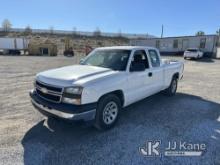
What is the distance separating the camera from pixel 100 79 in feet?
12.6

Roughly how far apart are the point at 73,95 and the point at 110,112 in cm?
110

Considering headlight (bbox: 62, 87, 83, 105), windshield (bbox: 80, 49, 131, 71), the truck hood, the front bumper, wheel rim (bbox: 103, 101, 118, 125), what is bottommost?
wheel rim (bbox: 103, 101, 118, 125)

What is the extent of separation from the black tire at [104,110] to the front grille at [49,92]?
794 mm

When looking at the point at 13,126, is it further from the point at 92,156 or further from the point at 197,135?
the point at 197,135

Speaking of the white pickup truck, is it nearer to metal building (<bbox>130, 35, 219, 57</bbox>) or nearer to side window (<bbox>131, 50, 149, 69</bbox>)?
side window (<bbox>131, 50, 149, 69</bbox>)

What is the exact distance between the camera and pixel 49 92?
3.87m

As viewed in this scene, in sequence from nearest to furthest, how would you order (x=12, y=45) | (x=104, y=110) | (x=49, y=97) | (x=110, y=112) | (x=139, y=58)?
(x=49, y=97) → (x=104, y=110) → (x=110, y=112) → (x=139, y=58) → (x=12, y=45)

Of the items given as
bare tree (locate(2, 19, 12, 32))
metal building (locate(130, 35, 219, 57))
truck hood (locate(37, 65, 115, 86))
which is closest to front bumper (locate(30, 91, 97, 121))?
truck hood (locate(37, 65, 115, 86))

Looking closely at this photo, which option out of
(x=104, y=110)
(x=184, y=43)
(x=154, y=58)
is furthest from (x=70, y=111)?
(x=184, y=43)

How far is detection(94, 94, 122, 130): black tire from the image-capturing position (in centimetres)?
390

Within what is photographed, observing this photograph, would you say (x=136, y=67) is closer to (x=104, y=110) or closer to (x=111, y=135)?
(x=104, y=110)

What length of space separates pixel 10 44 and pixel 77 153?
41.0 metres

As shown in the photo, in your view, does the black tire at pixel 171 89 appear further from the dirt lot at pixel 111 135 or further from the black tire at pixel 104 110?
the black tire at pixel 104 110

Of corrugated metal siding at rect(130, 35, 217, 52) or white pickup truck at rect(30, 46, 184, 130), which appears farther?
corrugated metal siding at rect(130, 35, 217, 52)
